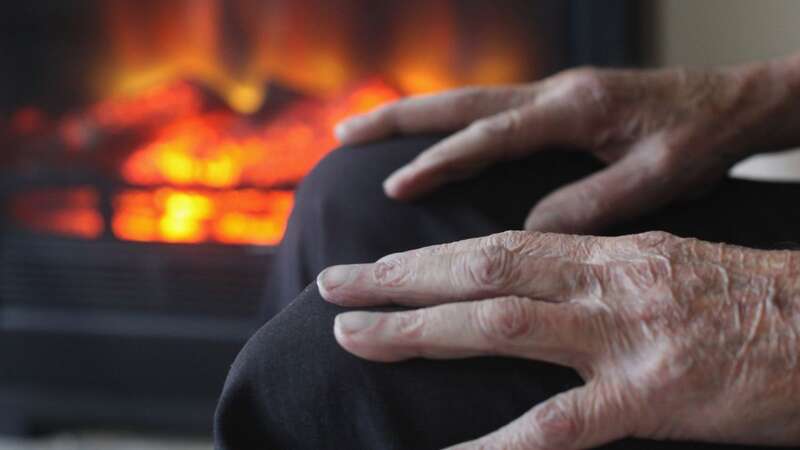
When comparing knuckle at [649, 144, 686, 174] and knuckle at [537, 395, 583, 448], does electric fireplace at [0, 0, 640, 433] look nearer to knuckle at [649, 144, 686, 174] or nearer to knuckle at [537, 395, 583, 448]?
knuckle at [649, 144, 686, 174]

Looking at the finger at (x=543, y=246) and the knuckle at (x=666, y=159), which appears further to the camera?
the knuckle at (x=666, y=159)

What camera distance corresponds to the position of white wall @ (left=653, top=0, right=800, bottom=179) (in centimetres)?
146

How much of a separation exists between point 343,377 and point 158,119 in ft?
4.04

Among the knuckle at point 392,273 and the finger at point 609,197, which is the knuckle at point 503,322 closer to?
the knuckle at point 392,273

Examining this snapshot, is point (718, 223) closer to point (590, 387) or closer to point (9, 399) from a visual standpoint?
point (590, 387)

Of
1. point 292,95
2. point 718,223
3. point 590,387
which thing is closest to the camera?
point 590,387

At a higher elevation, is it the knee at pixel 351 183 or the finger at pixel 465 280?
the knee at pixel 351 183

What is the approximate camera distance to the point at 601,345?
1.57 feet

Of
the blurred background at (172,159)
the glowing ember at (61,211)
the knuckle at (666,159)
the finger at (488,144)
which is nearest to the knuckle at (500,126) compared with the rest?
the finger at (488,144)

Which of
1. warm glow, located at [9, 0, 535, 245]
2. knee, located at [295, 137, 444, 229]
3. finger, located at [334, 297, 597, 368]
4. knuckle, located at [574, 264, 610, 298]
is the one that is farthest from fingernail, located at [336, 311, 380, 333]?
warm glow, located at [9, 0, 535, 245]

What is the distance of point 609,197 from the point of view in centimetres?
75

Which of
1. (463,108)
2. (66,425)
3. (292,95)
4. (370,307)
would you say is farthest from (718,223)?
(66,425)

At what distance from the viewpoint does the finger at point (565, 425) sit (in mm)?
463

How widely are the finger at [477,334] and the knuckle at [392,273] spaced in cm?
3
